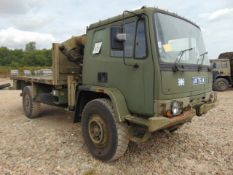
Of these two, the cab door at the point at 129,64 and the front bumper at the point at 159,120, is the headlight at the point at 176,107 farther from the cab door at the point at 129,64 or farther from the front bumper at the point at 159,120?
the cab door at the point at 129,64

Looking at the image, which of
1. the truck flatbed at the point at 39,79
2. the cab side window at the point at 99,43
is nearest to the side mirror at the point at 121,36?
the cab side window at the point at 99,43

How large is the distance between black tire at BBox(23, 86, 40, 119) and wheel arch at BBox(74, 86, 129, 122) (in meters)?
2.67

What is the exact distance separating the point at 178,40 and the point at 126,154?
2159 millimetres

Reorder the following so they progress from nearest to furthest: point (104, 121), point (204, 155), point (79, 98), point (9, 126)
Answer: point (104, 121) < point (204, 155) < point (79, 98) < point (9, 126)

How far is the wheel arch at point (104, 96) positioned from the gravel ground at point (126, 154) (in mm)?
784

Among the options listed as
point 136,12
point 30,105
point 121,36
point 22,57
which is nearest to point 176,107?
point 121,36

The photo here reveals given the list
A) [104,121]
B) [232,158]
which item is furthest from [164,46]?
[232,158]

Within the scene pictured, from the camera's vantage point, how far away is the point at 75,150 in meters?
4.98

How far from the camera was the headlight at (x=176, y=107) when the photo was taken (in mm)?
3908

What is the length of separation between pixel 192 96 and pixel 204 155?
1128mm

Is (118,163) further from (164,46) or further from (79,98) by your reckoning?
(164,46)

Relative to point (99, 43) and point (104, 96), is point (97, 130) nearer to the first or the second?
point (104, 96)

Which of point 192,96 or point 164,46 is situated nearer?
point 164,46

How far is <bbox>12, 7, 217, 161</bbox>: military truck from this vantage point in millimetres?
3859
